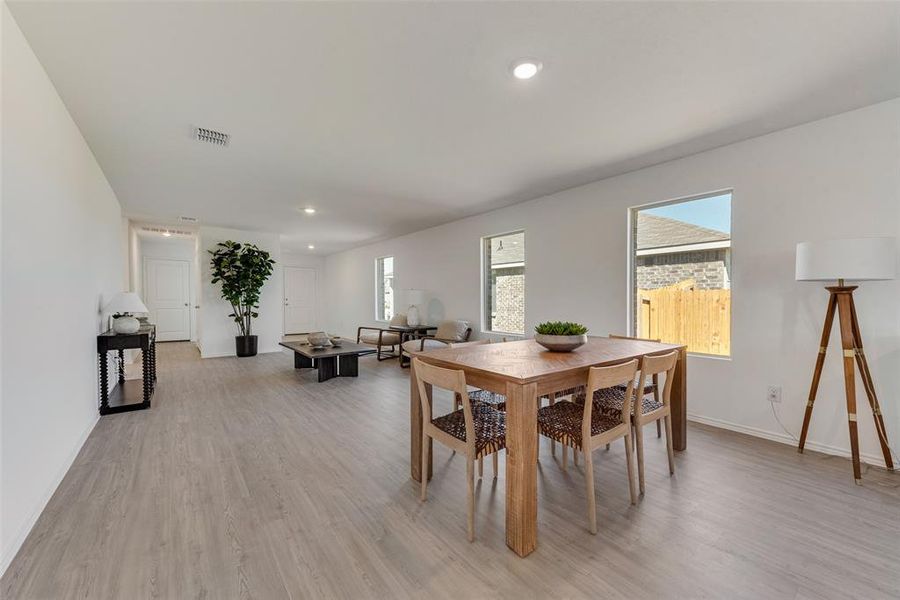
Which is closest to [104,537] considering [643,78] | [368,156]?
[368,156]

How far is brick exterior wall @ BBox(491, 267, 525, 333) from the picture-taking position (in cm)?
510

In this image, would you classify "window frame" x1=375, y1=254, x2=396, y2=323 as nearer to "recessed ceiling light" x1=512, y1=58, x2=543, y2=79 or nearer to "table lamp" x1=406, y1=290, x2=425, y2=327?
Result: "table lamp" x1=406, y1=290, x2=425, y2=327

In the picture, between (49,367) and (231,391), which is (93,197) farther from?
(231,391)

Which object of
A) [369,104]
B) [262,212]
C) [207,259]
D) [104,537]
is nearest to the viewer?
[104,537]

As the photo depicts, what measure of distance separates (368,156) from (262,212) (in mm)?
2958

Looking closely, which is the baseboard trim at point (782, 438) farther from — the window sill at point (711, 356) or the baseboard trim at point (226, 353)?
the baseboard trim at point (226, 353)

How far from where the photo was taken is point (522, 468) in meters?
1.60

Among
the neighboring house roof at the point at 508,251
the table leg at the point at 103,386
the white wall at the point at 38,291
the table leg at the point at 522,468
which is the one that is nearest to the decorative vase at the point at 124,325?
the table leg at the point at 103,386

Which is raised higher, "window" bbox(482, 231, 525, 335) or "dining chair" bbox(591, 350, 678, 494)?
"window" bbox(482, 231, 525, 335)

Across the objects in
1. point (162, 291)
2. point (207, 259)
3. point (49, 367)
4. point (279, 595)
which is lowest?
point (279, 595)

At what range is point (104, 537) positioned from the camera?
5.63 ft

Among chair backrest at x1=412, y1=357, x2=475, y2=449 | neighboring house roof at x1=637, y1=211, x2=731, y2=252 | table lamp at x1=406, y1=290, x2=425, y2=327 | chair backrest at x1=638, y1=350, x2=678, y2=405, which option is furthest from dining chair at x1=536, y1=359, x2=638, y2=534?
table lamp at x1=406, y1=290, x2=425, y2=327

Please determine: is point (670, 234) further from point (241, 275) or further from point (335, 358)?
point (241, 275)

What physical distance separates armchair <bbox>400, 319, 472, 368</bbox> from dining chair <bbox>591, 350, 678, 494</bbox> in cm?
312
